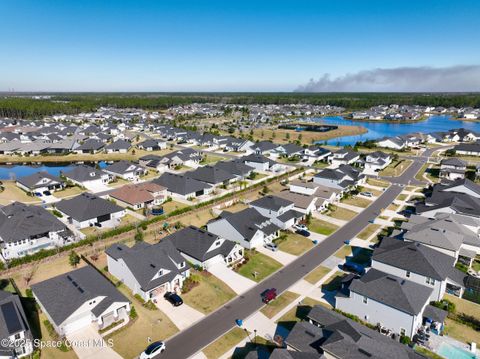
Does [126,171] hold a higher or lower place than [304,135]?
lower

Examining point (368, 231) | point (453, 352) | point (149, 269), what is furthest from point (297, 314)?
point (368, 231)

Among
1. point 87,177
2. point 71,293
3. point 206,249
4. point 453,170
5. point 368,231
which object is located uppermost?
point 453,170

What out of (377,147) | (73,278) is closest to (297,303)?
(73,278)

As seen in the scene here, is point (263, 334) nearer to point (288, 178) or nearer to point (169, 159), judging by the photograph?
point (288, 178)

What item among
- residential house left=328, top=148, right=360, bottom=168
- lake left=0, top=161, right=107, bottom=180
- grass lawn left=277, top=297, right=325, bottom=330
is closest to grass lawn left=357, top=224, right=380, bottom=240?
grass lawn left=277, top=297, right=325, bottom=330

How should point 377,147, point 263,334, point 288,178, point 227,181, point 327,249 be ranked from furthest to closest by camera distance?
point 377,147 → point 288,178 → point 227,181 → point 327,249 → point 263,334

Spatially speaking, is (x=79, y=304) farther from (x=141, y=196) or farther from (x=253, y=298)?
(x=141, y=196)

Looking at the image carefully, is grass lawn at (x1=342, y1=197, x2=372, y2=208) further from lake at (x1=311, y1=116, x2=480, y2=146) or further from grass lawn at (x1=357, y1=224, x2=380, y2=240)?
lake at (x1=311, y1=116, x2=480, y2=146)

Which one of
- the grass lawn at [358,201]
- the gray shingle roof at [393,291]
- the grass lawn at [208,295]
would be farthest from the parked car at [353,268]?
the grass lawn at [358,201]
